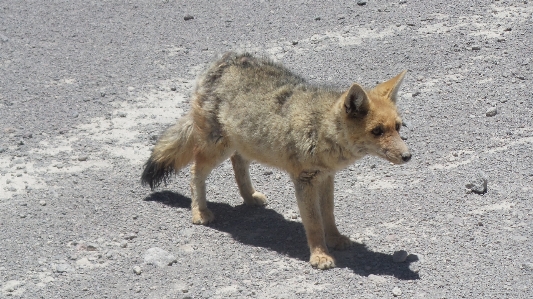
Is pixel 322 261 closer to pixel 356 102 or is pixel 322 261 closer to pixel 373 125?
pixel 373 125

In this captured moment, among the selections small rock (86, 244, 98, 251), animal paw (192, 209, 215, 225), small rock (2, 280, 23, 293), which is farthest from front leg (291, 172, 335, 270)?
small rock (2, 280, 23, 293)

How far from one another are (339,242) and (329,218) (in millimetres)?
301

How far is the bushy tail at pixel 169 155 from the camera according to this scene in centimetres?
958

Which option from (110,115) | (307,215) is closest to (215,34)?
(110,115)

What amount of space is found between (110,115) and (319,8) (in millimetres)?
5206

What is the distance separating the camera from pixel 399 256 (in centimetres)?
805

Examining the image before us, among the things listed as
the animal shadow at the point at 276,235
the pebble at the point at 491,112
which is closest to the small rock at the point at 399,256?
the animal shadow at the point at 276,235

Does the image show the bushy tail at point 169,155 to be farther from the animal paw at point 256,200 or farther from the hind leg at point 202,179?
the animal paw at point 256,200

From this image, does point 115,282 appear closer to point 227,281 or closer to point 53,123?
point 227,281

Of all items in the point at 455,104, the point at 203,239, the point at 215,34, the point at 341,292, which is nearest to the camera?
the point at 341,292

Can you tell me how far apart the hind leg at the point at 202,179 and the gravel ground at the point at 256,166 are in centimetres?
21

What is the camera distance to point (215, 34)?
14.6 meters

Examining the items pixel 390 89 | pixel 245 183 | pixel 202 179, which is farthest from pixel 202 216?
pixel 390 89

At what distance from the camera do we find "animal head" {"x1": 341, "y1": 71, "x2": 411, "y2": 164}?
7.75 m
